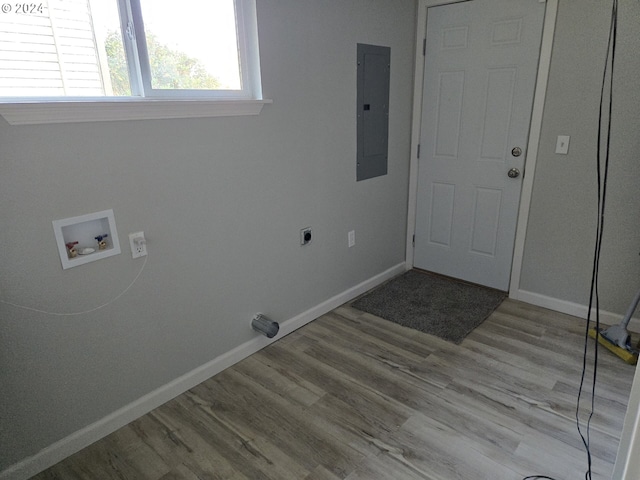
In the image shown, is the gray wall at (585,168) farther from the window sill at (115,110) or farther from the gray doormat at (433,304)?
the window sill at (115,110)

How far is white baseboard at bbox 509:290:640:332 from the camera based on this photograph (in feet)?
8.19

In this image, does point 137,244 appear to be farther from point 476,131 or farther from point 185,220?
point 476,131

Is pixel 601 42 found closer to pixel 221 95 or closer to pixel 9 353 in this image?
pixel 221 95

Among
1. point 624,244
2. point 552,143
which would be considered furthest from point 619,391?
point 552,143

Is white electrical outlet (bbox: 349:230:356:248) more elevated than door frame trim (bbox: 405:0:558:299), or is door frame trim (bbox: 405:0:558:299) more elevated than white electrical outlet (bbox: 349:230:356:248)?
door frame trim (bbox: 405:0:558:299)

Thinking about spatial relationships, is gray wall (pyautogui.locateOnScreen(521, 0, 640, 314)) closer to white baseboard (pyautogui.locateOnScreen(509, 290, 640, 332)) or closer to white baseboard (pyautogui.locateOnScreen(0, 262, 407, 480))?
white baseboard (pyautogui.locateOnScreen(509, 290, 640, 332))

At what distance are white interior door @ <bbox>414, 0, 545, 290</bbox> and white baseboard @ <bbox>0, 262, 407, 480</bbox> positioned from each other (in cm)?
120

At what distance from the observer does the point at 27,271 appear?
4.76ft

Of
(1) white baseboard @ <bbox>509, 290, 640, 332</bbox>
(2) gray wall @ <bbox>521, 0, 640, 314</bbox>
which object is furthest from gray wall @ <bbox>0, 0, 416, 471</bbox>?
(1) white baseboard @ <bbox>509, 290, 640, 332</bbox>

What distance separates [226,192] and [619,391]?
2.18 metres

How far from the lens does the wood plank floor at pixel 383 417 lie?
1.60 meters

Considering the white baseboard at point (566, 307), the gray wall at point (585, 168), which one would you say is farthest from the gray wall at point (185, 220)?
the white baseboard at point (566, 307)

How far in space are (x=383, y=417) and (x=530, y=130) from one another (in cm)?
201

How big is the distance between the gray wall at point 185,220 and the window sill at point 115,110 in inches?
1.4
